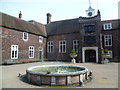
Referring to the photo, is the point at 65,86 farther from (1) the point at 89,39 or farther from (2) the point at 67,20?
(2) the point at 67,20

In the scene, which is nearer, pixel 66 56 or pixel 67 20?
pixel 66 56

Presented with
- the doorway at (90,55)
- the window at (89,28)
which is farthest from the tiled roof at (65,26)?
the doorway at (90,55)

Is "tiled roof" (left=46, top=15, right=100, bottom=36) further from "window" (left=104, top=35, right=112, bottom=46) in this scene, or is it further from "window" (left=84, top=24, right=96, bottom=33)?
"window" (left=104, top=35, right=112, bottom=46)

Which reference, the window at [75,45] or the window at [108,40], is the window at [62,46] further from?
the window at [108,40]

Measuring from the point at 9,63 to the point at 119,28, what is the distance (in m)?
21.5

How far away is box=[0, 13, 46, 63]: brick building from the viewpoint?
56.2 ft

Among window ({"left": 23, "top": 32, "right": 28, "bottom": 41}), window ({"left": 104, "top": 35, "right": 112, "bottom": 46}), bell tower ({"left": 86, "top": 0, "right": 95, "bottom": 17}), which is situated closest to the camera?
window ({"left": 23, "top": 32, "right": 28, "bottom": 41})

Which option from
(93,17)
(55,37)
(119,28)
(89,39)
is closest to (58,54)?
(55,37)

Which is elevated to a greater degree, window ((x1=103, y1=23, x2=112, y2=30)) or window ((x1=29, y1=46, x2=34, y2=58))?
window ((x1=103, y1=23, x2=112, y2=30))

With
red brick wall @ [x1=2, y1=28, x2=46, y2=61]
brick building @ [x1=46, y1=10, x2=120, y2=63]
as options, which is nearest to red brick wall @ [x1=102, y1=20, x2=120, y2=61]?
brick building @ [x1=46, y1=10, x2=120, y2=63]

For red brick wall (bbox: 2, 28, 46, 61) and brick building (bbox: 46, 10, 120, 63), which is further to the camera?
brick building (bbox: 46, 10, 120, 63)

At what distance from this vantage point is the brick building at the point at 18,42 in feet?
56.2

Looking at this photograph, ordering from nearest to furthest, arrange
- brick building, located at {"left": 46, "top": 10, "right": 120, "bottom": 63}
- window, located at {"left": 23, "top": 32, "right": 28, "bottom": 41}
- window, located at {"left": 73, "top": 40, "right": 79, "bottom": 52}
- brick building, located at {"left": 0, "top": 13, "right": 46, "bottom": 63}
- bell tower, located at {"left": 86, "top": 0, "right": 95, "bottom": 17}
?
brick building, located at {"left": 0, "top": 13, "right": 46, "bottom": 63} < window, located at {"left": 23, "top": 32, "right": 28, "bottom": 41} < brick building, located at {"left": 46, "top": 10, "right": 120, "bottom": 63} < bell tower, located at {"left": 86, "top": 0, "right": 95, "bottom": 17} < window, located at {"left": 73, "top": 40, "right": 79, "bottom": 52}

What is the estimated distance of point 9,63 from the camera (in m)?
16.8
